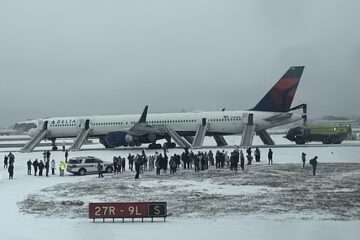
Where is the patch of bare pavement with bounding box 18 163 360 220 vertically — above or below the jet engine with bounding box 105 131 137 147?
below

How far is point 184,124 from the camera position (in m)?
63.1

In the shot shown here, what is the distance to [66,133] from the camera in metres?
66.1

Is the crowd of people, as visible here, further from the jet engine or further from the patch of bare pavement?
the jet engine

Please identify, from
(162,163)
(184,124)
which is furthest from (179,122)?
(162,163)

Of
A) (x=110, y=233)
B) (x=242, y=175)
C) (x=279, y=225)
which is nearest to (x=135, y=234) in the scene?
(x=110, y=233)

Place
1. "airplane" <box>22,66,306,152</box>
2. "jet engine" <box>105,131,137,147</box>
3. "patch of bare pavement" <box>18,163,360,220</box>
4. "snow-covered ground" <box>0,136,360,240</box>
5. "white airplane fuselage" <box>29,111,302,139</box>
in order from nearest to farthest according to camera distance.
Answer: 1. "snow-covered ground" <box>0,136,360,240</box>
2. "patch of bare pavement" <box>18,163,360,220</box>
3. "jet engine" <box>105,131,137,147</box>
4. "airplane" <box>22,66,306,152</box>
5. "white airplane fuselage" <box>29,111,302,139</box>

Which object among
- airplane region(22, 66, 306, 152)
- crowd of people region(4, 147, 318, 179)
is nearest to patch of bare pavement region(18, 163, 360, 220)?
crowd of people region(4, 147, 318, 179)

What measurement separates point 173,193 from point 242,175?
8.29m

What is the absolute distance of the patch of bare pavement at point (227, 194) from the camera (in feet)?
61.3

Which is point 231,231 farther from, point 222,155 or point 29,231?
point 222,155

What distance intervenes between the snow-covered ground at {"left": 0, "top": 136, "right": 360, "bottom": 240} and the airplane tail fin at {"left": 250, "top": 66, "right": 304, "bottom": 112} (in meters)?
28.3

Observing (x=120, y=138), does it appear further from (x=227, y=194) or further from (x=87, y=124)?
(x=227, y=194)

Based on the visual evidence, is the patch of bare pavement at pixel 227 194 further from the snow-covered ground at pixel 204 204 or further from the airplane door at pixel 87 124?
the airplane door at pixel 87 124

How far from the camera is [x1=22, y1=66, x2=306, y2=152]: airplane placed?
6038 centimetres
